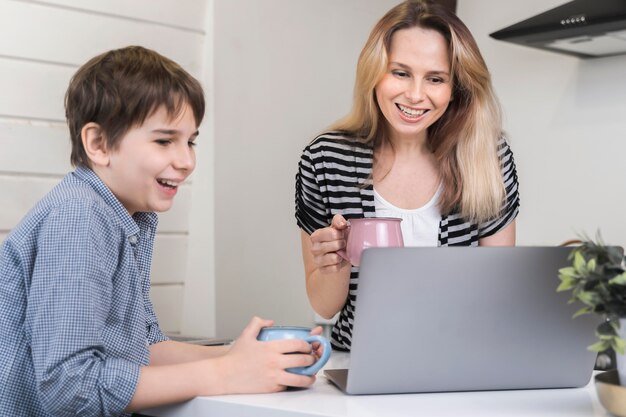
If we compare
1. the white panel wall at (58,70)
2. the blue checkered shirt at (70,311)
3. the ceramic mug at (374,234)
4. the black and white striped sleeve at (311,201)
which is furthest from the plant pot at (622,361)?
the white panel wall at (58,70)

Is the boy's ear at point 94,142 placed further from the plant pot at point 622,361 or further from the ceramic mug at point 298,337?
the plant pot at point 622,361

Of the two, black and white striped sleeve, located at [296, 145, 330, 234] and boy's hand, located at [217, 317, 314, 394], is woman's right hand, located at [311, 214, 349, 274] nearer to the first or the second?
boy's hand, located at [217, 317, 314, 394]

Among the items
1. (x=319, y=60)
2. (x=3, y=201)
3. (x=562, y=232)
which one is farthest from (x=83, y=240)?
(x=562, y=232)

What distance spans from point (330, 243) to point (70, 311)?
0.48 m

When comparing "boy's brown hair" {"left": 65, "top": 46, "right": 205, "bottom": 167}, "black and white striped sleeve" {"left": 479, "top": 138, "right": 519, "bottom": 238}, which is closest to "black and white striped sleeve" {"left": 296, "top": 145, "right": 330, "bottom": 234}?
"black and white striped sleeve" {"left": 479, "top": 138, "right": 519, "bottom": 238}

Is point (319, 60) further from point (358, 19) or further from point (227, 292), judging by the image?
point (227, 292)

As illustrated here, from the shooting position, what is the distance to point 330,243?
1.52 m

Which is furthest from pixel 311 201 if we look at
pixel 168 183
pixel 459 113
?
pixel 168 183

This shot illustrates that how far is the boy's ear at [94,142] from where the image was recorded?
1414 millimetres

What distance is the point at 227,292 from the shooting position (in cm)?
279

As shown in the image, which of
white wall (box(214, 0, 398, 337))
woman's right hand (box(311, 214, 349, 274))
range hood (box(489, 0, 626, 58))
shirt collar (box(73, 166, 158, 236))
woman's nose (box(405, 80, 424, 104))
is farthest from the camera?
white wall (box(214, 0, 398, 337))

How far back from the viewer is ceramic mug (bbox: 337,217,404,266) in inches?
52.9

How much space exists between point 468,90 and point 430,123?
0.40 feet

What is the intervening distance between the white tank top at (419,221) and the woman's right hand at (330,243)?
388 millimetres
